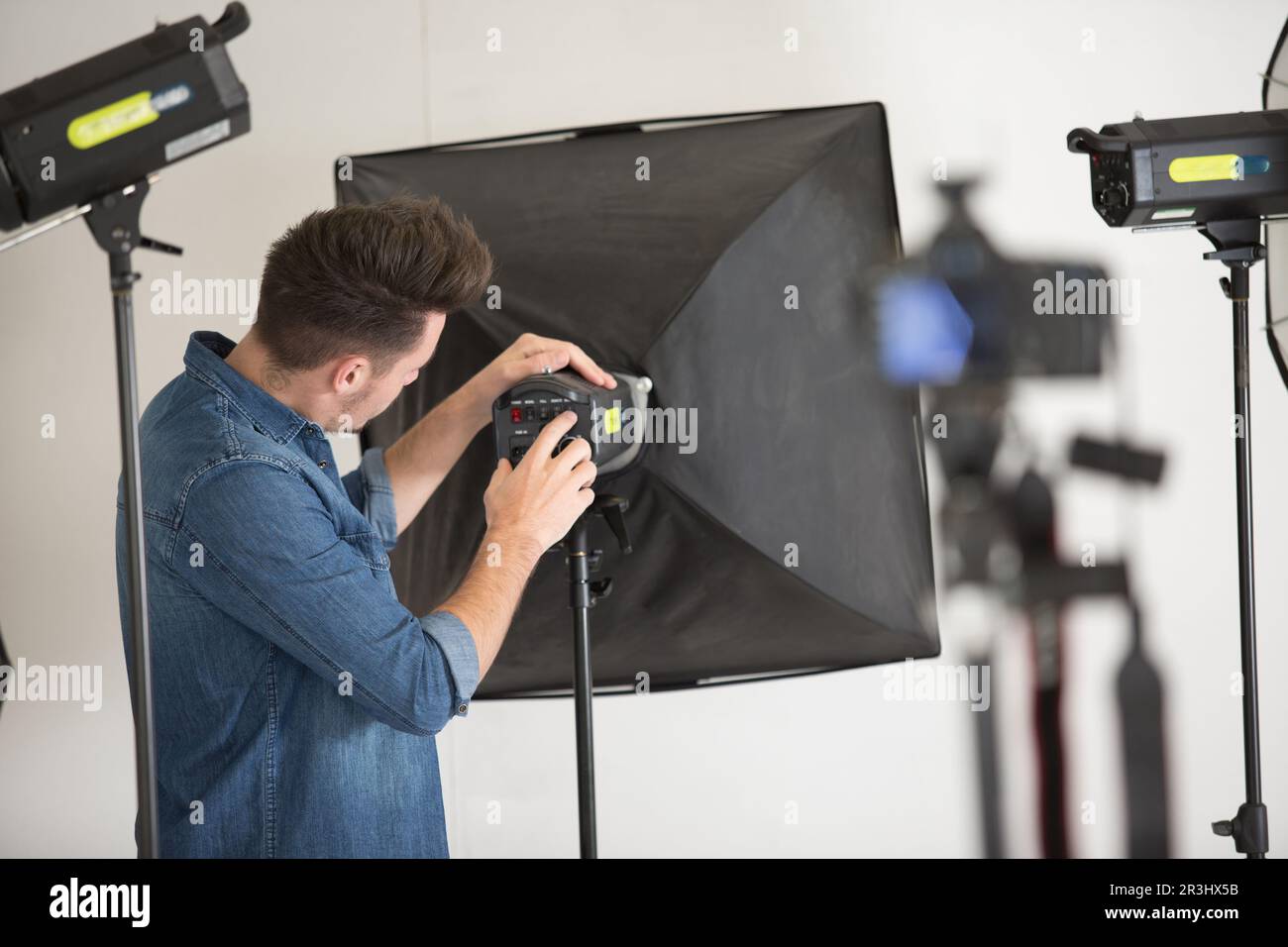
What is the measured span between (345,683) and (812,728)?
3.82 feet

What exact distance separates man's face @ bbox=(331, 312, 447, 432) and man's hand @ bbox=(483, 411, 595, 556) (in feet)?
0.56

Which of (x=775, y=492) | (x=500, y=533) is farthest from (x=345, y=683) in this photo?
(x=775, y=492)

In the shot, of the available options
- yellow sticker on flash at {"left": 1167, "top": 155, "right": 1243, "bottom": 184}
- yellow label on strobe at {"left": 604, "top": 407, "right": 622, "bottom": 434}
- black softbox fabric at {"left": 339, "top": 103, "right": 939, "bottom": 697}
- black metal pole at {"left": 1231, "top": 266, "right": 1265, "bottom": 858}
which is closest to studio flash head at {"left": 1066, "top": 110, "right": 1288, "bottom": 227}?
yellow sticker on flash at {"left": 1167, "top": 155, "right": 1243, "bottom": 184}

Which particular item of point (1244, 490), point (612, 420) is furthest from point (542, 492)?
point (1244, 490)

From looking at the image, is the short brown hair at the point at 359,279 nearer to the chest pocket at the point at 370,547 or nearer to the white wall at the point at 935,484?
the chest pocket at the point at 370,547

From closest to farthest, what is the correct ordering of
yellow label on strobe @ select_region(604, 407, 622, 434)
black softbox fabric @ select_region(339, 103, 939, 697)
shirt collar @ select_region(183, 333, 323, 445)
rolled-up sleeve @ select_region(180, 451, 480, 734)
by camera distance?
rolled-up sleeve @ select_region(180, 451, 480, 734), shirt collar @ select_region(183, 333, 323, 445), yellow label on strobe @ select_region(604, 407, 622, 434), black softbox fabric @ select_region(339, 103, 939, 697)

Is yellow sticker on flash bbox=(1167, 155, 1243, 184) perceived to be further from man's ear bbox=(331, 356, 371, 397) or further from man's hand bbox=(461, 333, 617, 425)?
man's ear bbox=(331, 356, 371, 397)

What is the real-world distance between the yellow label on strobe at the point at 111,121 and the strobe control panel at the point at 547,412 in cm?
52

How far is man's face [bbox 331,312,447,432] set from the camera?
1.30 metres

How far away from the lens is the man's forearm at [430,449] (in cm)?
153

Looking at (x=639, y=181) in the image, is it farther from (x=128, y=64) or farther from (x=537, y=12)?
(x=128, y=64)

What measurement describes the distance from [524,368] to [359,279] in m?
0.29

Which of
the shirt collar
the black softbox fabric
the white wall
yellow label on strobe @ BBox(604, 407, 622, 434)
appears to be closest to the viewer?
the shirt collar
